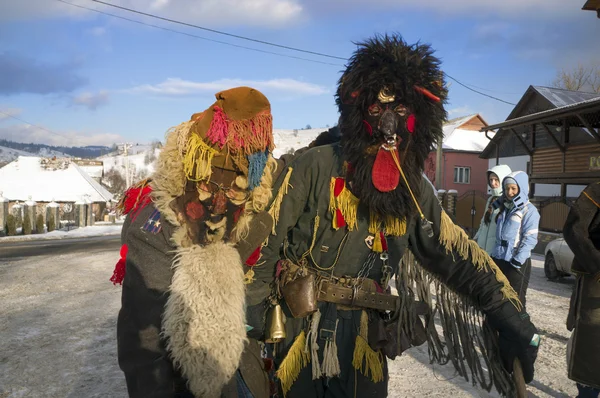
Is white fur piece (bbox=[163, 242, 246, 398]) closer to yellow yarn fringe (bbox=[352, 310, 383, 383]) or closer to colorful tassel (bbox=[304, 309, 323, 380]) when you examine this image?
colorful tassel (bbox=[304, 309, 323, 380])

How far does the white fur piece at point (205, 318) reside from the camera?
1.54 meters

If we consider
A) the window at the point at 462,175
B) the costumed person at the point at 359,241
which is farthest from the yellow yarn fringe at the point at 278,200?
the window at the point at 462,175

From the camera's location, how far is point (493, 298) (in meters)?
2.46

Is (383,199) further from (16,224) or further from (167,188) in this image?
(16,224)

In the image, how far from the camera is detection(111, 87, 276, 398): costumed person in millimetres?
1532

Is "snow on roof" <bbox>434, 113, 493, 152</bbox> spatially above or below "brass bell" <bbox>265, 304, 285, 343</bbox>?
above

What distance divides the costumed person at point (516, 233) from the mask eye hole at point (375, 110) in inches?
142

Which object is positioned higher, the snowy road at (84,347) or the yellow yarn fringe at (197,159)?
the yellow yarn fringe at (197,159)

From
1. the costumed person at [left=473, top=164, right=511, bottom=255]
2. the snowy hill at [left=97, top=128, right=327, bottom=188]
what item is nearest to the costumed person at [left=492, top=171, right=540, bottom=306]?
the costumed person at [left=473, top=164, right=511, bottom=255]

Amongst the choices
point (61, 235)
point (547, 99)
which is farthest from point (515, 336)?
point (61, 235)

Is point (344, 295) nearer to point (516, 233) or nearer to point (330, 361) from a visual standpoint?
point (330, 361)

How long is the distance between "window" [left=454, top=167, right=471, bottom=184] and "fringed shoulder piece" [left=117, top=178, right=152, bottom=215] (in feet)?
124

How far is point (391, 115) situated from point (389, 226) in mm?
563

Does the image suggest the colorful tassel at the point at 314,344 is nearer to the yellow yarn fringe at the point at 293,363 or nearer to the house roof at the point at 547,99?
the yellow yarn fringe at the point at 293,363
